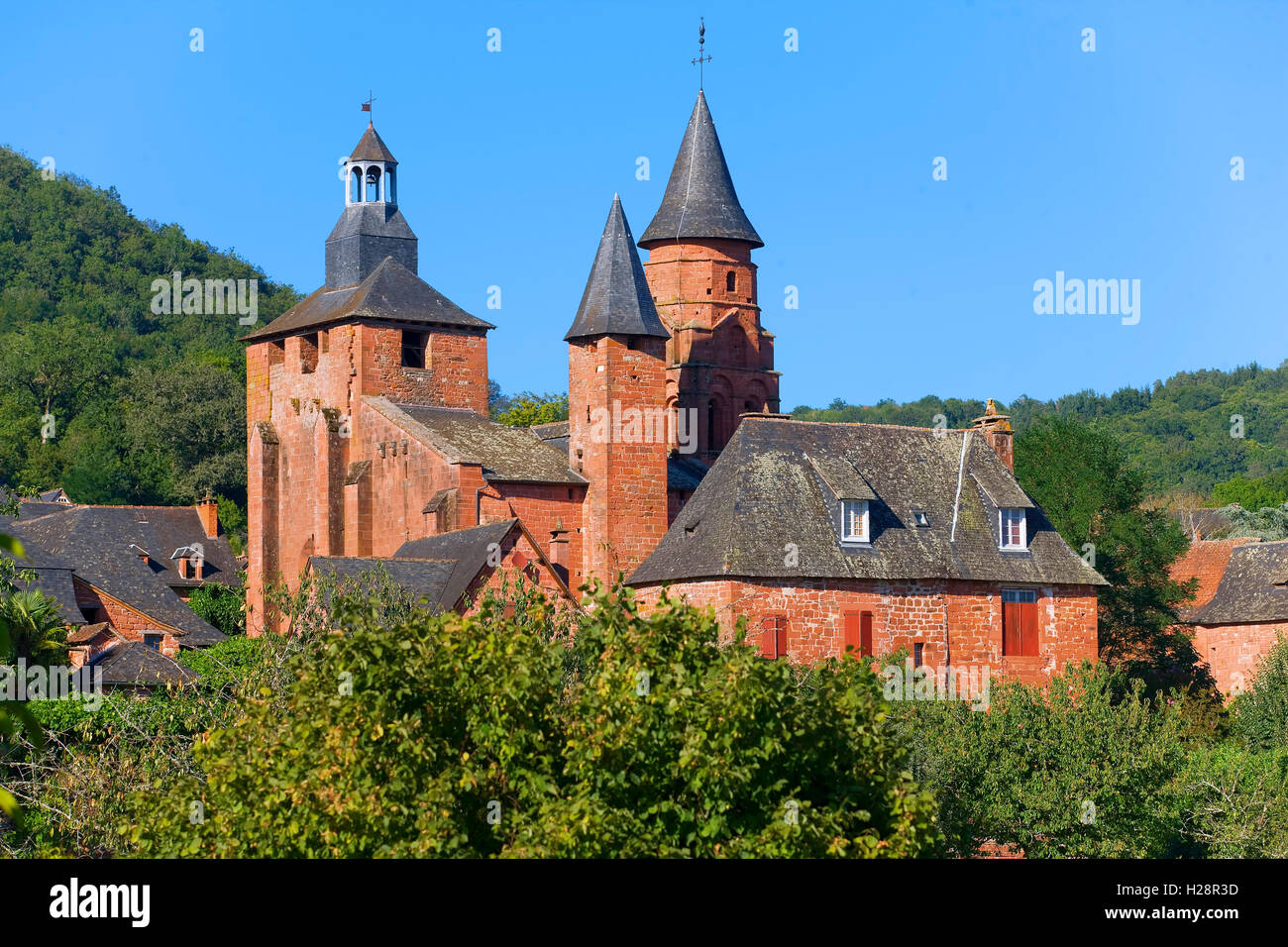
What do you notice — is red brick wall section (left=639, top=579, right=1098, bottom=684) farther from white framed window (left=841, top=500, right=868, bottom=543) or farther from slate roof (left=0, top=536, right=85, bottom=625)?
slate roof (left=0, top=536, right=85, bottom=625)

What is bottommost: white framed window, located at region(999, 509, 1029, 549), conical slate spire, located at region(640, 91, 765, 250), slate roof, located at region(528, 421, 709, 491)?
white framed window, located at region(999, 509, 1029, 549)

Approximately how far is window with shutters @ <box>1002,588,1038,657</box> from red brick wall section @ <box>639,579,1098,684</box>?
0.19 m

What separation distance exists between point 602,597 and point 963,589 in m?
27.5

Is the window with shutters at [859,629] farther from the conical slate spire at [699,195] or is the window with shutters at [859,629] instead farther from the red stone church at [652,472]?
the conical slate spire at [699,195]

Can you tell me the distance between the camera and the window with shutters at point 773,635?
142 ft

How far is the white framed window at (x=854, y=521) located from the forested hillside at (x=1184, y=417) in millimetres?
77315

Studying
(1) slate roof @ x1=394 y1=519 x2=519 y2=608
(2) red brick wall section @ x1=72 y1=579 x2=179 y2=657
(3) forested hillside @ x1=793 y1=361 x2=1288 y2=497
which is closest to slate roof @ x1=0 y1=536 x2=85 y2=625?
(2) red brick wall section @ x1=72 y1=579 x2=179 y2=657

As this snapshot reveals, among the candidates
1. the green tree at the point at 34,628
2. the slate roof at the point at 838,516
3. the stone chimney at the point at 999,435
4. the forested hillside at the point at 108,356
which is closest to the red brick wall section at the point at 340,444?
the slate roof at the point at 838,516

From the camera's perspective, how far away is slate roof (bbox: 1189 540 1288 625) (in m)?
61.1

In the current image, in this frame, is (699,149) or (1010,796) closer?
(1010,796)

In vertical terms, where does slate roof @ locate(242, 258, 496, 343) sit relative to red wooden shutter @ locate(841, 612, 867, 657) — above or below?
above

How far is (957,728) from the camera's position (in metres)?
32.9
